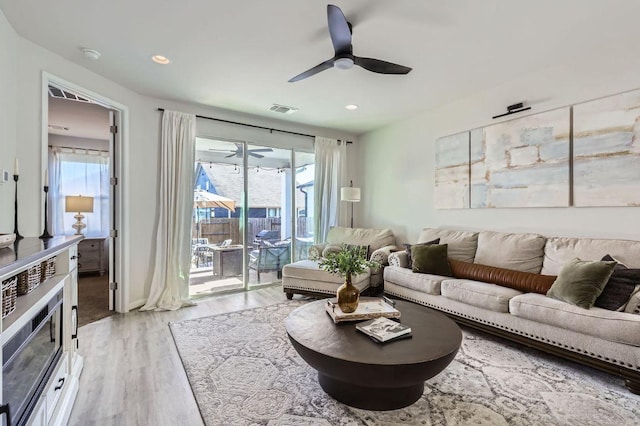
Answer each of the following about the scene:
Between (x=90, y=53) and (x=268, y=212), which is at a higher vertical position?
(x=90, y=53)

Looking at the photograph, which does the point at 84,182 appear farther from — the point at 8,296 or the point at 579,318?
the point at 579,318

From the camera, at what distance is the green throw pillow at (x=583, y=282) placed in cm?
225

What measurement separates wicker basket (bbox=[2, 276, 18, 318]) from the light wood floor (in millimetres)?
1004

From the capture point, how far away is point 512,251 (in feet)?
10.5

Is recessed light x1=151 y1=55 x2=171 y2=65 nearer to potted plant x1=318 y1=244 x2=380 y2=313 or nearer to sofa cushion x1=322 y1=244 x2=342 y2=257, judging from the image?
potted plant x1=318 y1=244 x2=380 y2=313

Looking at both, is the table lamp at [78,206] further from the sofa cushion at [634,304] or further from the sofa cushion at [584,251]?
the sofa cushion at [634,304]

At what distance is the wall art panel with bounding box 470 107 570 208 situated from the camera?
3.12m

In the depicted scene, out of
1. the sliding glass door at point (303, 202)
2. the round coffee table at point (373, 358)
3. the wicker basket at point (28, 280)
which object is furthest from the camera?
the sliding glass door at point (303, 202)

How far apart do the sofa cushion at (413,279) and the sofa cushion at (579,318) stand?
75 cm

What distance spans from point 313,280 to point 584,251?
9.10 ft

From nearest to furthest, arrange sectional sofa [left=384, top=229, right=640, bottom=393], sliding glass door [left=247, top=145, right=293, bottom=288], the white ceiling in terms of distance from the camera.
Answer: sectional sofa [left=384, top=229, right=640, bottom=393] < the white ceiling < sliding glass door [left=247, top=145, right=293, bottom=288]

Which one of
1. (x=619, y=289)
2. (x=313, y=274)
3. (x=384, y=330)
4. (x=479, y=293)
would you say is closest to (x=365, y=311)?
(x=384, y=330)

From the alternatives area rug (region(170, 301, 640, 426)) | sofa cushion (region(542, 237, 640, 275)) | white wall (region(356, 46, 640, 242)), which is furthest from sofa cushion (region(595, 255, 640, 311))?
white wall (region(356, 46, 640, 242))

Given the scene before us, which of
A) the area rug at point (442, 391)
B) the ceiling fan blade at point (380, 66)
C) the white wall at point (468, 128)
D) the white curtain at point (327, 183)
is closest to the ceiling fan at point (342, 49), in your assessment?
the ceiling fan blade at point (380, 66)
